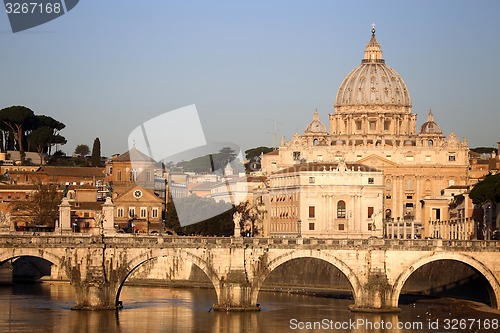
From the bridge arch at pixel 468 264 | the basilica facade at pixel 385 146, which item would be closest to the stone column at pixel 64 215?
the bridge arch at pixel 468 264

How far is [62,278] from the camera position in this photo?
114 meters

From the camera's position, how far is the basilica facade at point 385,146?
166m

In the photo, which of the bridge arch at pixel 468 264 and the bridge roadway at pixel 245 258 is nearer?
the bridge arch at pixel 468 264

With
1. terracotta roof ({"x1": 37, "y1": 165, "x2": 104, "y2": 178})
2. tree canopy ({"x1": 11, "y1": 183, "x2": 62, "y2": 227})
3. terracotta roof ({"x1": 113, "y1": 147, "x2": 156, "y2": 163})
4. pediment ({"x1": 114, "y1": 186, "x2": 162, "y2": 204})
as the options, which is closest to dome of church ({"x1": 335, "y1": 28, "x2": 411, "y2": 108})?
terracotta roof ({"x1": 37, "y1": 165, "x2": 104, "y2": 178})

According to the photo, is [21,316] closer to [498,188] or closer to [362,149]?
[498,188]

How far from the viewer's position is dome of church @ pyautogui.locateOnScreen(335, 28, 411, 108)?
185625mm

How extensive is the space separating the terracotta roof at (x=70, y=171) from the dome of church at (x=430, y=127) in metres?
39.3

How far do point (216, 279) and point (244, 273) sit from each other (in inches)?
60.9

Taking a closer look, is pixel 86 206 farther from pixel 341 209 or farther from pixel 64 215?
pixel 64 215

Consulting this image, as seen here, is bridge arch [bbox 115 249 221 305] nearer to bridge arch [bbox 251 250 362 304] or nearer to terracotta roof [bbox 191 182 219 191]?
bridge arch [bbox 251 250 362 304]

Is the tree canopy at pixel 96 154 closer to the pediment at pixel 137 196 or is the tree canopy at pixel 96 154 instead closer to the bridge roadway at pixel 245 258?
the pediment at pixel 137 196

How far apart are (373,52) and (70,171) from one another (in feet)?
150

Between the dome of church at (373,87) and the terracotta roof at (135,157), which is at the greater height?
the dome of church at (373,87)

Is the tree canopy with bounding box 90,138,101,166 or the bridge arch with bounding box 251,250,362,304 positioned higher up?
the tree canopy with bounding box 90,138,101,166
